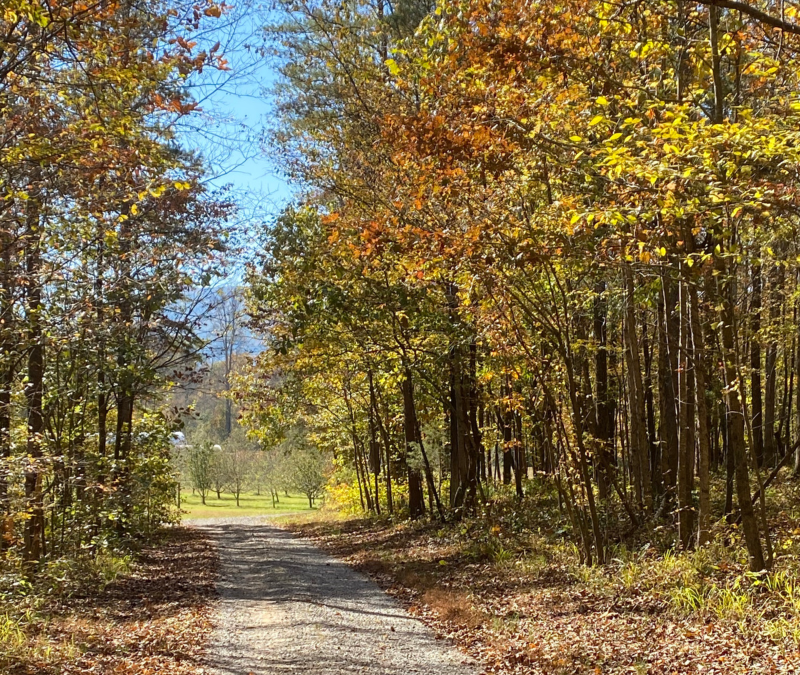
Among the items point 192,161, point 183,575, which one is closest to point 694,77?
point 192,161

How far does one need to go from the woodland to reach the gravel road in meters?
0.78

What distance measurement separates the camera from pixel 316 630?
7.65m

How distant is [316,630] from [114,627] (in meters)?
2.40

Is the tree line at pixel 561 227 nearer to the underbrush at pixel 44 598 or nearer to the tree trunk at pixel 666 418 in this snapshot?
the tree trunk at pixel 666 418

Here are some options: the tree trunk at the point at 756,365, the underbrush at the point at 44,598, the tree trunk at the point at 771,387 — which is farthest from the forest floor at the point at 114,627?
the tree trunk at the point at 771,387

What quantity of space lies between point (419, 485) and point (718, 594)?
1197 centimetres

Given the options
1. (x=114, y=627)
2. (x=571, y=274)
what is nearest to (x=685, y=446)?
(x=571, y=274)

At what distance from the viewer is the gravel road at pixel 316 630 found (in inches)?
250

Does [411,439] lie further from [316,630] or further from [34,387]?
[316,630]

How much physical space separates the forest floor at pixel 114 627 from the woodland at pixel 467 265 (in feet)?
1.36

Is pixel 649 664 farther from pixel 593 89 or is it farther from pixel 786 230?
pixel 593 89

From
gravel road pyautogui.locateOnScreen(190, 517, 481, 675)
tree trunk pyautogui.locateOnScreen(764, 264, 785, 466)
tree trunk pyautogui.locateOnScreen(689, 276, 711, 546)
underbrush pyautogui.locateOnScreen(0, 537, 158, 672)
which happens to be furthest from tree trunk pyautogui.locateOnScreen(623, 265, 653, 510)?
underbrush pyautogui.locateOnScreen(0, 537, 158, 672)

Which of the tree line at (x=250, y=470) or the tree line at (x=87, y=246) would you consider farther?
the tree line at (x=250, y=470)

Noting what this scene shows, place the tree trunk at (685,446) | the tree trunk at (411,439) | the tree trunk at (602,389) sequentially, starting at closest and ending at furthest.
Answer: the tree trunk at (685,446) < the tree trunk at (602,389) < the tree trunk at (411,439)
